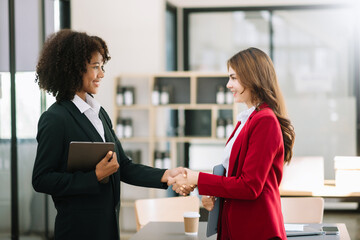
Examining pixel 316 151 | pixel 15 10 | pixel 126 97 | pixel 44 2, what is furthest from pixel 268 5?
pixel 15 10

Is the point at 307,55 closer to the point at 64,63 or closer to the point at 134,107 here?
the point at 134,107

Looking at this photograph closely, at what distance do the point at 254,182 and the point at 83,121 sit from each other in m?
0.75

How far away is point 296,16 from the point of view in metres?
7.21

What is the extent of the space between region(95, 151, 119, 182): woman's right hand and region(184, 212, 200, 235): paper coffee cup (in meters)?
0.76

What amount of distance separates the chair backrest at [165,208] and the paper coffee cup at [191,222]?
0.97 metres

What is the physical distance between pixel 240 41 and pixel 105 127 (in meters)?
5.15

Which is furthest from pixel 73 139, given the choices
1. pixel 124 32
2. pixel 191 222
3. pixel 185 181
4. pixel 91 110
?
pixel 124 32

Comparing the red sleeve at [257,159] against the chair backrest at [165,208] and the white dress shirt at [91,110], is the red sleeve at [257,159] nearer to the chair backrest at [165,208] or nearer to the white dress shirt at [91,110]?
the white dress shirt at [91,110]

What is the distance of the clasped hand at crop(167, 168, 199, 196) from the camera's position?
2318 millimetres

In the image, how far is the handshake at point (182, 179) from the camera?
2324 mm

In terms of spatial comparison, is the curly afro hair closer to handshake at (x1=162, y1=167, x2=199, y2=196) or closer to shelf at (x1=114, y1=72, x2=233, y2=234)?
handshake at (x1=162, y1=167, x2=199, y2=196)

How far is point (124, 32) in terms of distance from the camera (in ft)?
19.9

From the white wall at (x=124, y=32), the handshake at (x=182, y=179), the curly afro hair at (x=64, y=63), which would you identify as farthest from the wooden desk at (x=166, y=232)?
the white wall at (x=124, y=32)

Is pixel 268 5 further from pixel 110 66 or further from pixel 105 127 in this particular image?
pixel 105 127
